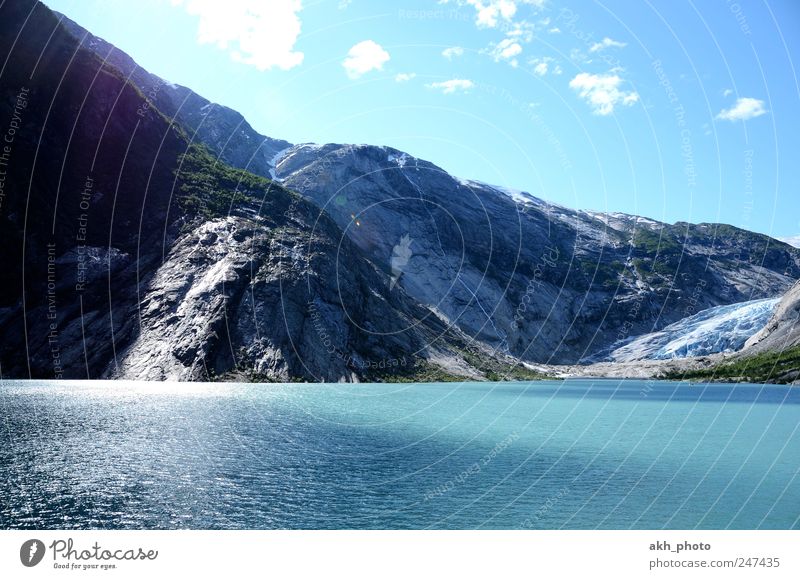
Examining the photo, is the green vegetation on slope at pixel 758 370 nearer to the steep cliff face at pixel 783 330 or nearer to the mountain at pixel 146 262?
the steep cliff face at pixel 783 330

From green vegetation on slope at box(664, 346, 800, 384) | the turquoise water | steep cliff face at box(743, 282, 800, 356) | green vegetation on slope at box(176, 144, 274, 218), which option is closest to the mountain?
green vegetation on slope at box(176, 144, 274, 218)

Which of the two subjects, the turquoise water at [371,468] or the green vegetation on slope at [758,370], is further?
the green vegetation on slope at [758,370]

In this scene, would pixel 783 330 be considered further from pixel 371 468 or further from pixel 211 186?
pixel 371 468

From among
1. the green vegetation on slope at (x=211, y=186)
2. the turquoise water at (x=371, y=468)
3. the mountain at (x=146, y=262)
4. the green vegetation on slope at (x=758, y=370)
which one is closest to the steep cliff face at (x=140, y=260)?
the mountain at (x=146, y=262)

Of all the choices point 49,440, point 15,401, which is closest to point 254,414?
point 49,440

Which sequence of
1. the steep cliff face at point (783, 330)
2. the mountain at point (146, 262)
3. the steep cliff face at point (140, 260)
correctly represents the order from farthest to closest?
the steep cliff face at point (783, 330) → the mountain at point (146, 262) → the steep cliff face at point (140, 260)

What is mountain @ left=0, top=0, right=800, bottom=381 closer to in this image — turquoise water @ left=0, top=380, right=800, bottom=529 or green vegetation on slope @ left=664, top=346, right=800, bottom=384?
turquoise water @ left=0, top=380, right=800, bottom=529
